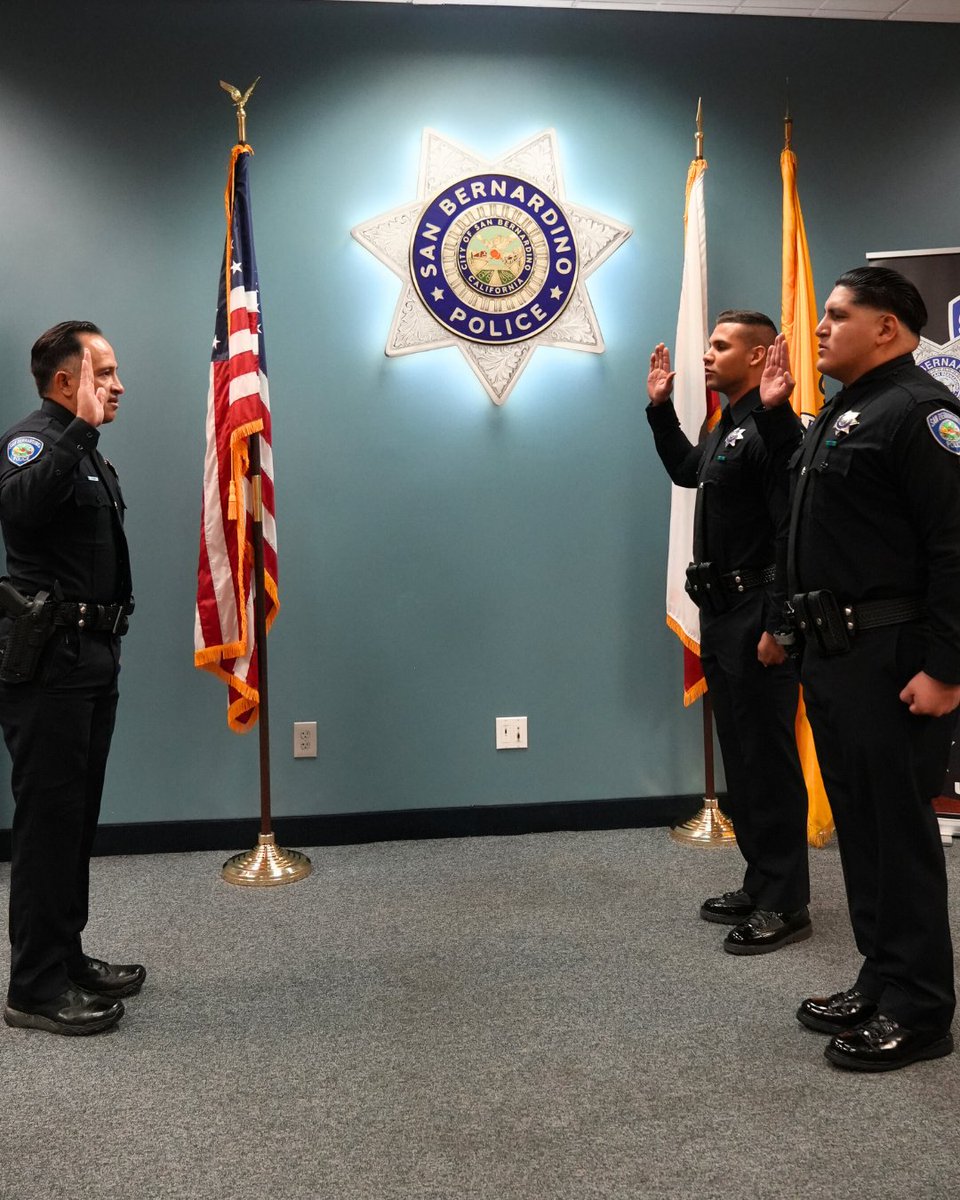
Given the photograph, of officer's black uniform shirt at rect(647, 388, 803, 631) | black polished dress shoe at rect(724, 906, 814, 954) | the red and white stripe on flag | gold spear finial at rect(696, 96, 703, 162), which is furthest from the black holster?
gold spear finial at rect(696, 96, 703, 162)

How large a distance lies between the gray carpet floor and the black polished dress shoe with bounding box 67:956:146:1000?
0.08m

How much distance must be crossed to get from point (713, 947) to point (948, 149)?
9.88ft

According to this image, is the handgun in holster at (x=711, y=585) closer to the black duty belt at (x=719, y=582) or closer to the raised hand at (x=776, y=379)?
the black duty belt at (x=719, y=582)

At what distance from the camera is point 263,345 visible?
3.36 m

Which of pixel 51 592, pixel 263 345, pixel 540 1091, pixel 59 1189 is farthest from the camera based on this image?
pixel 263 345

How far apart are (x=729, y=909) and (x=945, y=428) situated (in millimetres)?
1470

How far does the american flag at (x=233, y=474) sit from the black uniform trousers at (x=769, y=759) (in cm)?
151

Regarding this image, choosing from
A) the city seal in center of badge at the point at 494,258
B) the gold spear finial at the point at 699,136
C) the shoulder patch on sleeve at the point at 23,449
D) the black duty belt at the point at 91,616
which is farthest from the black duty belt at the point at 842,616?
the gold spear finial at the point at 699,136

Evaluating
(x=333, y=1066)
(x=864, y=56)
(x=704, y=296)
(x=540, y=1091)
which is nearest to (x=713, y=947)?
(x=540, y=1091)

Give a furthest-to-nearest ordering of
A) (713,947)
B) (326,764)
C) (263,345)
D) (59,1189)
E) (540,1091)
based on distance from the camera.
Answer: (326,764) < (263,345) < (713,947) < (540,1091) < (59,1189)

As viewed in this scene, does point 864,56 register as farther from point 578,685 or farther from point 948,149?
point 578,685

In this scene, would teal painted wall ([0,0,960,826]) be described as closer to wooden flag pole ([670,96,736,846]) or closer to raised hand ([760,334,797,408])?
wooden flag pole ([670,96,736,846])

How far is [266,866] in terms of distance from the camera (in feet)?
10.8

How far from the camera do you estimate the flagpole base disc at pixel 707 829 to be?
354 centimetres
